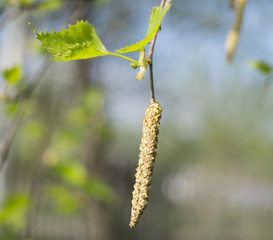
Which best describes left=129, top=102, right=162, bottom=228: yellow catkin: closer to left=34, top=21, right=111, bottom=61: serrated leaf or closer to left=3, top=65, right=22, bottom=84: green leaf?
left=34, top=21, right=111, bottom=61: serrated leaf

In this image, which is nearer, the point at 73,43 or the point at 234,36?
the point at 73,43

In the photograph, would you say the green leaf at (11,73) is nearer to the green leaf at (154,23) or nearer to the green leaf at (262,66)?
the green leaf at (154,23)

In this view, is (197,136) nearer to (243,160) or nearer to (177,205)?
(243,160)

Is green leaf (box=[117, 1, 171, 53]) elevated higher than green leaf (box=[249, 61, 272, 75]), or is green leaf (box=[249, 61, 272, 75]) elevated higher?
green leaf (box=[117, 1, 171, 53])

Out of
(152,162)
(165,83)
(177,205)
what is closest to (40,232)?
(177,205)

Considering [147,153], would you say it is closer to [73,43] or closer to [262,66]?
[73,43]

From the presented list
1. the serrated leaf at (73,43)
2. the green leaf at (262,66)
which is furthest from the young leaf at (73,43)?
the green leaf at (262,66)

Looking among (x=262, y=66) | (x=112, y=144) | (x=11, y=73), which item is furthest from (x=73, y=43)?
(x=112, y=144)

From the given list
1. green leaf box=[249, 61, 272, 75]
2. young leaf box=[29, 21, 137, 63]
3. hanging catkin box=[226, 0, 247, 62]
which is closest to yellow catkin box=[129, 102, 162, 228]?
young leaf box=[29, 21, 137, 63]
